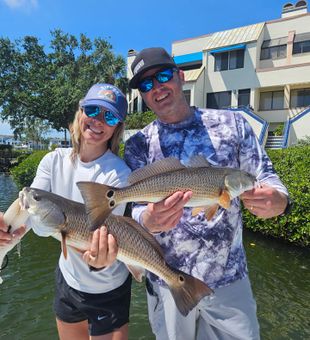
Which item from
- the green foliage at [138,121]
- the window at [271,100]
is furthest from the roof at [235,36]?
the green foliage at [138,121]

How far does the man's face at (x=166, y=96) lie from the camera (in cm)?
265

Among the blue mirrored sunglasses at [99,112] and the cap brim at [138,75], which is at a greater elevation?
the cap brim at [138,75]

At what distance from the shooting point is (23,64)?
127 feet

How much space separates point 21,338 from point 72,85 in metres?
34.7

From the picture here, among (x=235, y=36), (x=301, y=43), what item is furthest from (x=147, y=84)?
(x=235, y=36)

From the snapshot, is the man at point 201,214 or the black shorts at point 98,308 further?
the black shorts at point 98,308

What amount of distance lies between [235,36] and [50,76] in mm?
21463

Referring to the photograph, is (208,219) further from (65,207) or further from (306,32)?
(306,32)

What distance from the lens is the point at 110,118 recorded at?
Result: 290cm

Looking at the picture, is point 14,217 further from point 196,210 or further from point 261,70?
point 261,70

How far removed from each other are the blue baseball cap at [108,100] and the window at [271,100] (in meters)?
30.8

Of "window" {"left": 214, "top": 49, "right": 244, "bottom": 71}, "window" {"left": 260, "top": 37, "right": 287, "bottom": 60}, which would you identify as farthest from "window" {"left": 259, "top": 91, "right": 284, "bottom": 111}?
"window" {"left": 214, "top": 49, "right": 244, "bottom": 71}

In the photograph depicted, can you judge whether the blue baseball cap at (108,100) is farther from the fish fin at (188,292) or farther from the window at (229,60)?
the window at (229,60)

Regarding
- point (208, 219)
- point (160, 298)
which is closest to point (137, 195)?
point (208, 219)
